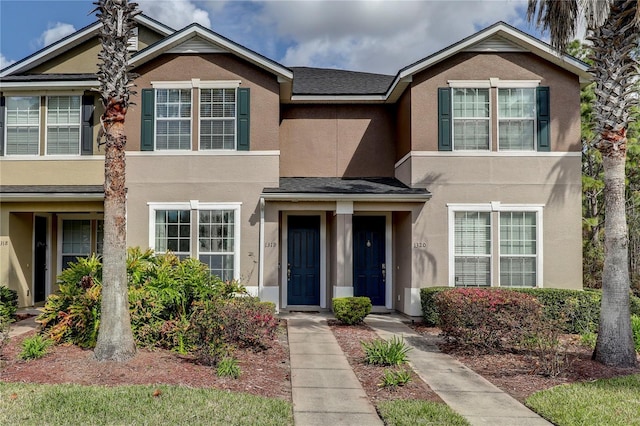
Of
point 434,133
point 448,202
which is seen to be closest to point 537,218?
point 448,202

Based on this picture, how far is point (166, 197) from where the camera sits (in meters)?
13.1

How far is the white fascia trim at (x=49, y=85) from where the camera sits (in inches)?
526

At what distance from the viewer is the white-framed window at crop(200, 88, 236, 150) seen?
1316cm

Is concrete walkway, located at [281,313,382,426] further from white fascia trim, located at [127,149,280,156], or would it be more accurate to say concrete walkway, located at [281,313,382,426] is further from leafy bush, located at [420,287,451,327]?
white fascia trim, located at [127,149,280,156]

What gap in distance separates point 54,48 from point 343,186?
9.64 meters

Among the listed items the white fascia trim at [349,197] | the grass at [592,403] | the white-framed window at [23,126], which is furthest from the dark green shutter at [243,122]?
the grass at [592,403]

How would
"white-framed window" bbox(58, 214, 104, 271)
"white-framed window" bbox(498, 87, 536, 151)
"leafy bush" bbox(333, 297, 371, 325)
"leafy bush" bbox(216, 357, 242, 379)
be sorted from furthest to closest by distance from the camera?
"white-framed window" bbox(58, 214, 104, 271) < "white-framed window" bbox(498, 87, 536, 151) < "leafy bush" bbox(333, 297, 371, 325) < "leafy bush" bbox(216, 357, 242, 379)

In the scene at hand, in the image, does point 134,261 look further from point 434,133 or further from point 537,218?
point 537,218

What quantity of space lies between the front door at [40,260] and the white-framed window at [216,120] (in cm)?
602

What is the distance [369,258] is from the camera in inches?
578

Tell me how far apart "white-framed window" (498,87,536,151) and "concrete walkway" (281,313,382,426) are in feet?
22.7

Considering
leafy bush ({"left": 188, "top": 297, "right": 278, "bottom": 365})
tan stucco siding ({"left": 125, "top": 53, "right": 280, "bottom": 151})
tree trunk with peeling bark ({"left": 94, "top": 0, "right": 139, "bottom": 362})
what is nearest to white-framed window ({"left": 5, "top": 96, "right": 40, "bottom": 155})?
tan stucco siding ({"left": 125, "top": 53, "right": 280, "bottom": 151})

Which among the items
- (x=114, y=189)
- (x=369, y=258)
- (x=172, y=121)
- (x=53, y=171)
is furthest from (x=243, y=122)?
(x=114, y=189)

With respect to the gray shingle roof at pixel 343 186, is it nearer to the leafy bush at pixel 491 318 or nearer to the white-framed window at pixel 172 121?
the white-framed window at pixel 172 121
